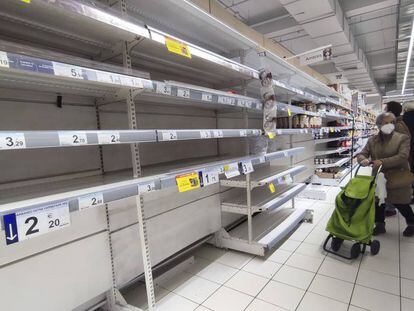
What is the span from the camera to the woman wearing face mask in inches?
104

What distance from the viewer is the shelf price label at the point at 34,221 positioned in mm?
863

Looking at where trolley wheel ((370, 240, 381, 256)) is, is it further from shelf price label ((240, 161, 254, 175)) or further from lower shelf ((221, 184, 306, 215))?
shelf price label ((240, 161, 254, 175))

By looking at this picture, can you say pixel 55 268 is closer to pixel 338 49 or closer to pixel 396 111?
pixel 396 111

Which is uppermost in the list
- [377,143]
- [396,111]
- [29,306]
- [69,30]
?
[69,30]

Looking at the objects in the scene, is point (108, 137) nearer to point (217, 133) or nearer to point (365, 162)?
point (217, 133)

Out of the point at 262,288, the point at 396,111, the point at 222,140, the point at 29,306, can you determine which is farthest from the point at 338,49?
the point at 29,306

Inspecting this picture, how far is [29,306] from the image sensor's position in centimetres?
139

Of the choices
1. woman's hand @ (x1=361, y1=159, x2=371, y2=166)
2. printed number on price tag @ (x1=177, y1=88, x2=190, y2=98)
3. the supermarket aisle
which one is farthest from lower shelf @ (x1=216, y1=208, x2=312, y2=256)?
printed number on price tag @ (x1=177, y1=88, x2=190, y2=98)

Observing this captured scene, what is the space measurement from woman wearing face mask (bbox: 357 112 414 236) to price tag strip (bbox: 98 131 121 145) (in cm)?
264

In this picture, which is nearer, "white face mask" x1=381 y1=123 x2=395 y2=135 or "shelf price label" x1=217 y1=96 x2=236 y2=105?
"shelf price label" x1=217 y1=96 x2=236 y2=105

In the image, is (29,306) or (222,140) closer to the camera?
(29,306)

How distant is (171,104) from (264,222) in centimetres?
182

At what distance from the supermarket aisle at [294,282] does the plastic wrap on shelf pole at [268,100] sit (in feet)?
4.18

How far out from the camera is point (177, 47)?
4.87 ft
